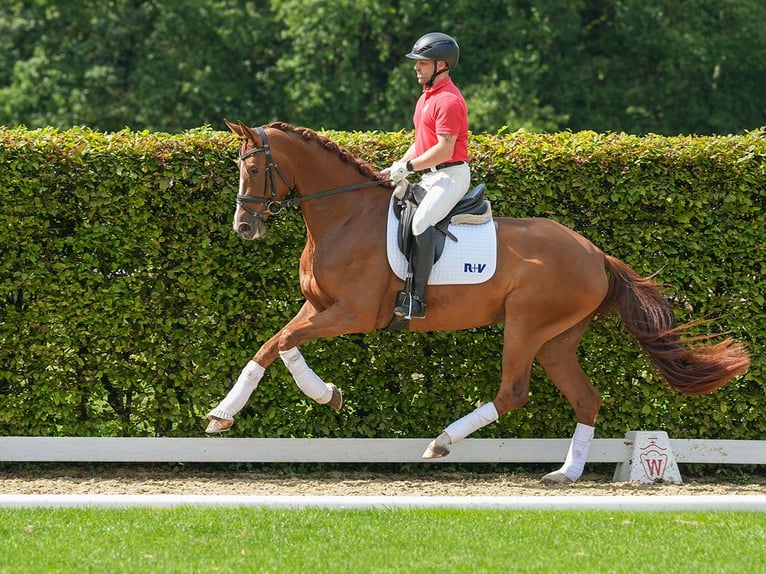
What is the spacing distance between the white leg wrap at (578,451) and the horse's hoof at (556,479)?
0.07 ft

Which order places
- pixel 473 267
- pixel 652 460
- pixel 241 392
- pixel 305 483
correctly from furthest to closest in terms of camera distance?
pixel 652 460 < pixel 305 483 < pixel 473 267 < pixel 241 392

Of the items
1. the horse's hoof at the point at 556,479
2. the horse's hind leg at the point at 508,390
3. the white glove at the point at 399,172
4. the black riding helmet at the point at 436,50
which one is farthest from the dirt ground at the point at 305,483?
the black riding helmet at the point at 436,50

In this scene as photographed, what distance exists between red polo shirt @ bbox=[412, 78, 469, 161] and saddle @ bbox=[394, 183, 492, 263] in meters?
0.29

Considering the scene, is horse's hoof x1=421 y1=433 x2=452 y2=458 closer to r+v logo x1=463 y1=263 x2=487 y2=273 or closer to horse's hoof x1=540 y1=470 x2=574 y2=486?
horse's hoof x1=540 y1=470 x2=574 y2=486

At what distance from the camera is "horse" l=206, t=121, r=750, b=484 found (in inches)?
296

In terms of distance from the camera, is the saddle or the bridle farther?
the saddle

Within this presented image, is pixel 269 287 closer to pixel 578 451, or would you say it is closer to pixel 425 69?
pixel 425 69

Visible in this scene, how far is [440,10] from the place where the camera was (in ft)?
77.5

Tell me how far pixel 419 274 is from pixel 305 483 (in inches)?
74.6

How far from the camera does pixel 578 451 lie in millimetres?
8148

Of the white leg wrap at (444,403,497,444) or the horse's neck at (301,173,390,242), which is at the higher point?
the horse's neck at (301,173,390,242)

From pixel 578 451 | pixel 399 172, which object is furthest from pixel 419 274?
pixel 578 451

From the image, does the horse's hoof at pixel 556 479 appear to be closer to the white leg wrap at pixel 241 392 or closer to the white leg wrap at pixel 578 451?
the white leg wrap at pixel 578 451

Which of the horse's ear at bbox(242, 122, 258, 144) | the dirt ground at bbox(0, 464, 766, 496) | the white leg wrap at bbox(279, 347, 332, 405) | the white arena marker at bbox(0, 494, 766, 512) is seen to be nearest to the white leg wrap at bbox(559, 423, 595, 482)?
the dirt ground at bbox(0, 464, 766, 496)
